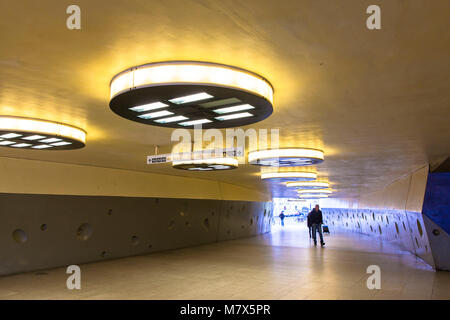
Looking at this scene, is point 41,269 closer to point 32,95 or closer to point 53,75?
point 32,95

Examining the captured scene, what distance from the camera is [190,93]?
202 inches

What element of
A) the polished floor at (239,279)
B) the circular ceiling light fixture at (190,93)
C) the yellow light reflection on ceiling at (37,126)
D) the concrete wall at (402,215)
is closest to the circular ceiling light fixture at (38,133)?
the yellow light reflection on ceiling at (37,126)

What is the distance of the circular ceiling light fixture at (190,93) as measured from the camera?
477 cm

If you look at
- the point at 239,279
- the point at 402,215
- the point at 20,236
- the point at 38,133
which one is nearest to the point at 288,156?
the point at 239,279

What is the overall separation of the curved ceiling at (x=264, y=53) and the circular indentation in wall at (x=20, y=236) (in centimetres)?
748

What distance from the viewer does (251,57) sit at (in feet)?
15.4

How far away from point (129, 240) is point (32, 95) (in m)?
12.9

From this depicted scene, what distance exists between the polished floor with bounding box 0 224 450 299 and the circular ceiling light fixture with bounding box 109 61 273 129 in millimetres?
→ 5596

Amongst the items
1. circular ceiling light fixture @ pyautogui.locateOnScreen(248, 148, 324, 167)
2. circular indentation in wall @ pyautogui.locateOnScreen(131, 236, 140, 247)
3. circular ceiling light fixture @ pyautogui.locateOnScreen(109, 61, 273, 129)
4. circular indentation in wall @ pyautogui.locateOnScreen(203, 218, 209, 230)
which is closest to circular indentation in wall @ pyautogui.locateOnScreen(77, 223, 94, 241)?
circular indentation in wall @ pyautogui.locateOnScreen(131, 236, 140, 247)

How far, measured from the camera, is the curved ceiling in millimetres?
3502

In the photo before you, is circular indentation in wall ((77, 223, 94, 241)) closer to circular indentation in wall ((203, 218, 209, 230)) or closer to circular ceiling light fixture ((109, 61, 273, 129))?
circular indentation in wall ((203, 218, 209, 230))

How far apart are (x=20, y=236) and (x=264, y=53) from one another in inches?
511

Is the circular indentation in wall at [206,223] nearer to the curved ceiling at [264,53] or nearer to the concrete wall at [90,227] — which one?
the concrete wall at [90,227]
